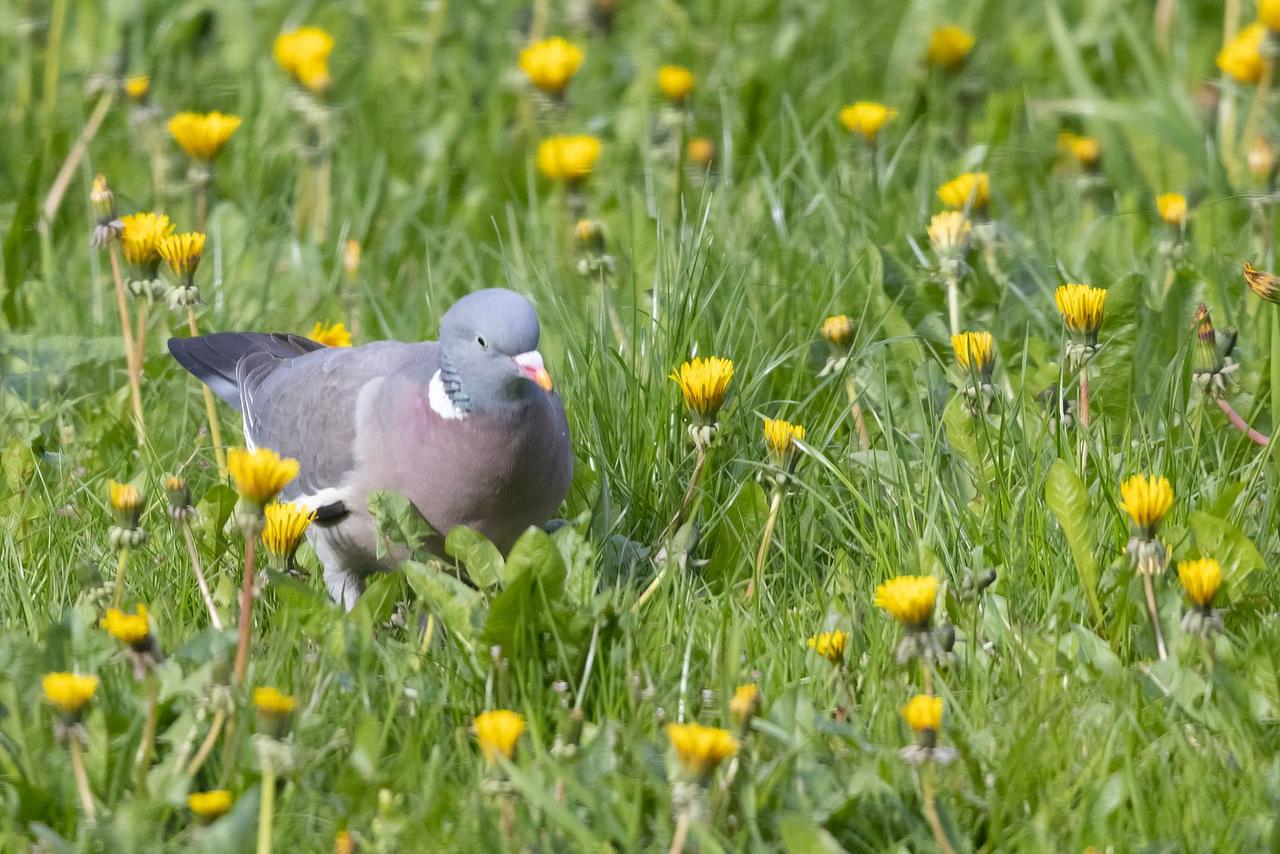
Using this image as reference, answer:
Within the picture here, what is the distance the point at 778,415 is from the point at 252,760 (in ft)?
4.71

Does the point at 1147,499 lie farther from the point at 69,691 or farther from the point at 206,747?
the point at 69,691

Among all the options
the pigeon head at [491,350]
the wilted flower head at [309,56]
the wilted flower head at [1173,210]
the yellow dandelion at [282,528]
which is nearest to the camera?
the yellow dandelion at [282,528]

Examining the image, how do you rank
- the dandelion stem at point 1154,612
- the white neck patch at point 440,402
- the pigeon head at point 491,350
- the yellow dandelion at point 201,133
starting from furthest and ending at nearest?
the yellow dandelion at point 201,133 < the white neck patch at point 440,402 < the pigeon head at point 491,350 < the dandelion stem at point 1154,612

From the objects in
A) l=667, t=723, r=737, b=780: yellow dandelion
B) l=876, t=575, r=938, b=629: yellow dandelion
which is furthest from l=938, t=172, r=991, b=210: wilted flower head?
l=667, t=723, r=737, b=780: yellow dandelion

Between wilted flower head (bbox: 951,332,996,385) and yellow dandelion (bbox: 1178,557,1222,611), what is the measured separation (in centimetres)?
74

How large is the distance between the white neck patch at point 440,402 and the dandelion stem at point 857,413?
3.05 feet

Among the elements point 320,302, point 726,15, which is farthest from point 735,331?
point 726,15

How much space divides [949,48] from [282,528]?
3320 mm

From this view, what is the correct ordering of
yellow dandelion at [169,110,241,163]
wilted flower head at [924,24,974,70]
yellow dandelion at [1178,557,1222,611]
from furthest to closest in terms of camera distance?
wilted flower head at [924,24,974,70]
yellow dandelion at [169,110,241,163]
yellow dandelion at [1178,557,1222,611]

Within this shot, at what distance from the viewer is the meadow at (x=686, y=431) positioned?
2.52 m

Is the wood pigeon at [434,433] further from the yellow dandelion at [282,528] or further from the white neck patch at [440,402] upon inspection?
the yellow dandelion at [282,528]

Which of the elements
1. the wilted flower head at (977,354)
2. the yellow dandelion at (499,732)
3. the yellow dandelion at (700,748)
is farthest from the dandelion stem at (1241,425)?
the yellow dandelion at (499,732)

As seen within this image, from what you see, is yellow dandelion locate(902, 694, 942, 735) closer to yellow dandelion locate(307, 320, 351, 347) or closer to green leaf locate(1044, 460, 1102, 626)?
green leaf locate(1044, 460, 1102, 626)

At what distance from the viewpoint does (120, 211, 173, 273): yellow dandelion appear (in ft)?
10.9
